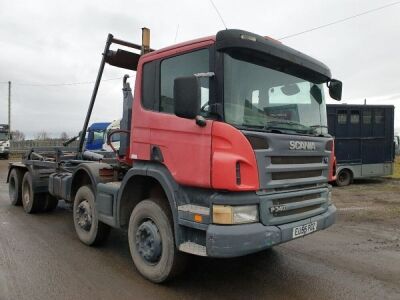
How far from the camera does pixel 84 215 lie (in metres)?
6.21

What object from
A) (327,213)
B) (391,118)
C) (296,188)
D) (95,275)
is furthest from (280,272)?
(391,118)

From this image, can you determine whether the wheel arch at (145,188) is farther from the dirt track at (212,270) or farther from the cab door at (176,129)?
the dirt track at (212,270)

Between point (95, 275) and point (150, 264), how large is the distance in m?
0.74

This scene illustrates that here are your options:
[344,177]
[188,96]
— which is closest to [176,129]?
[188,96]

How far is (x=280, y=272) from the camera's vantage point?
16.7 ft

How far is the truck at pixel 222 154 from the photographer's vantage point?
387 cm

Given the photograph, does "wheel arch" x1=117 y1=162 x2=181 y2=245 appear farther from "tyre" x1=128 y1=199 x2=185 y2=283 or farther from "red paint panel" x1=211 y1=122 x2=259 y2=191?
"red paint panel" x1=211 y1=122 x2=259 y2=191

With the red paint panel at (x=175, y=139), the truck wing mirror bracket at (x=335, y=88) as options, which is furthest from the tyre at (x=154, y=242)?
the truck wing mirror bracket at (x=335, y=88)

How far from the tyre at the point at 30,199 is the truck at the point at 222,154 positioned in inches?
142

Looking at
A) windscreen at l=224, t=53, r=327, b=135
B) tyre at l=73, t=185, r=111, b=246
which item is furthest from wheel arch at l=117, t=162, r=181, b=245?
windscreen at l=224, t=53, r=327, b=135

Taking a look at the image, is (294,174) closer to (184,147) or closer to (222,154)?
(222,154)

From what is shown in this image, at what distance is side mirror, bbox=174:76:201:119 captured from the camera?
3.85m

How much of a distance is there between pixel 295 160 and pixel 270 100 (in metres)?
0.70

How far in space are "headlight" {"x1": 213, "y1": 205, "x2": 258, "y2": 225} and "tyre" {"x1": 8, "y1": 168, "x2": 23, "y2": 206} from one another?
716 cm
